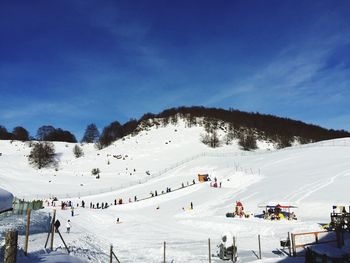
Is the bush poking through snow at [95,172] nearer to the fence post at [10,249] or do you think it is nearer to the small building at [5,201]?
the small building at [5,201]

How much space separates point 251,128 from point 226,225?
106 m

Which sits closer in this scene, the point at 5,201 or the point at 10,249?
the point at 10,249

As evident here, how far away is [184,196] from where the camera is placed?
149ft

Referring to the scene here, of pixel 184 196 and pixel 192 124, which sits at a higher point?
pixel 192 124

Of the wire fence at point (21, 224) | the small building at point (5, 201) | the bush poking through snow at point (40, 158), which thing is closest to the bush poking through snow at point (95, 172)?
the bush poking through snow at point (40, 158)

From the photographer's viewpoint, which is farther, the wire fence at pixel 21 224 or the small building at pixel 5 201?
the wire fence at pixel 21 224

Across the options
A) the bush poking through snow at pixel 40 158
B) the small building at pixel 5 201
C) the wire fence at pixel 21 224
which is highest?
the bush poking through snow at pixel 40 158

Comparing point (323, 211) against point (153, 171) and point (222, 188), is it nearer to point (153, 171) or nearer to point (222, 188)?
point (222, 188)

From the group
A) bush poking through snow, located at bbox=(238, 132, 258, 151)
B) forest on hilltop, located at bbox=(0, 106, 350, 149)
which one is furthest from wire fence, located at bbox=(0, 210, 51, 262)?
bush poking through snow, located at bbox=(238, 132, 258, 151)

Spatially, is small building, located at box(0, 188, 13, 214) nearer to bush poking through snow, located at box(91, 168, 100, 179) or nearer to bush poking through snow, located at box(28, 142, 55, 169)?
bush poking through snow, located at box(91, 168, 100, 179)

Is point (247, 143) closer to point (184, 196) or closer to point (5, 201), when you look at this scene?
point (184, 196)

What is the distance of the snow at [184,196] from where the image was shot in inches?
834

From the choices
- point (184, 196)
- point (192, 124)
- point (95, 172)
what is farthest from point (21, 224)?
point (192, 124)

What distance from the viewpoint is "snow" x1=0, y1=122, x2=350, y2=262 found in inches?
834
